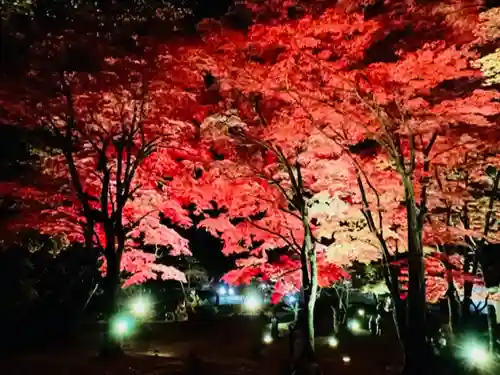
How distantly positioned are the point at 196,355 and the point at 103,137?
7814 mm

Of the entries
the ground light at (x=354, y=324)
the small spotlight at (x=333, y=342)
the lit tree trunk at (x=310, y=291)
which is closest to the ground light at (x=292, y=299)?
the ground light at (x=354, y=324)

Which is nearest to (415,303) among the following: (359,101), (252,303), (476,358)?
(476,358)

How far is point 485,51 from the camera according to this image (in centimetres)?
1018

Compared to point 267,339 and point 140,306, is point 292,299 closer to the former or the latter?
point 140,306

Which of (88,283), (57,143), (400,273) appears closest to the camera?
(57,143)

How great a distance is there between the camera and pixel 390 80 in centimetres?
998

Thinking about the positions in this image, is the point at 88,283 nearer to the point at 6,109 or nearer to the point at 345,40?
the point at 6,109

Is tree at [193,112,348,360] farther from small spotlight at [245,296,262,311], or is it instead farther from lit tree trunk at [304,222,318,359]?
small spotlight at [245,296,262,311]

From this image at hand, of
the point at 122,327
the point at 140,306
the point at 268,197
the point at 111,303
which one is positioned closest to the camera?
the point at 111,303

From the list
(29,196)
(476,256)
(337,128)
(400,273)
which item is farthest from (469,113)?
(29,196)

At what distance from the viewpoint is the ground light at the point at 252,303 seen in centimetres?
3084

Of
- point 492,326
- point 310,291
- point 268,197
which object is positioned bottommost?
point 492,326

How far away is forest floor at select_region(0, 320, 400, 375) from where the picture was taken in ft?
38.3

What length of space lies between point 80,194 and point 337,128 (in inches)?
268
